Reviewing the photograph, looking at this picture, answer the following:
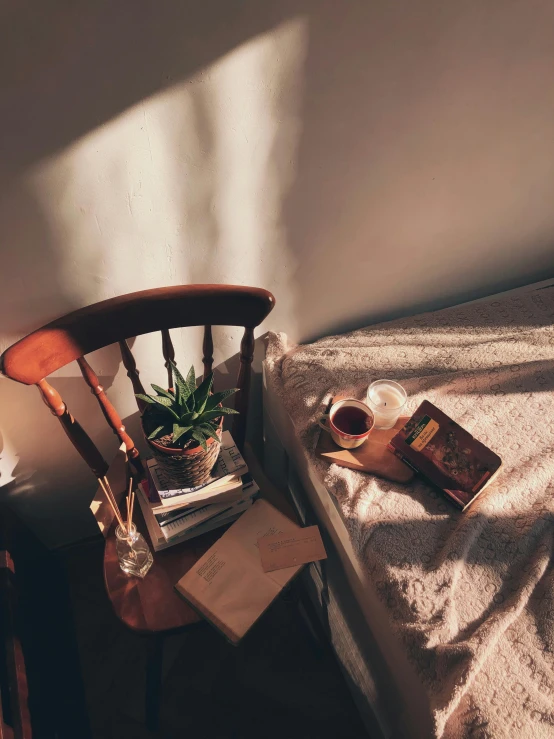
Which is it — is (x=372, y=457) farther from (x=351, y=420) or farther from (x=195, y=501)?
(x=195, y=501)

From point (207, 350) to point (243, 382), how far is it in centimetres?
12

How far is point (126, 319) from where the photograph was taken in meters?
1.02

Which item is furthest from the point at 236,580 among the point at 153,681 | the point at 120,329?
the point at 120,329

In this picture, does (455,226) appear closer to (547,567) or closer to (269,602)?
(547,567)

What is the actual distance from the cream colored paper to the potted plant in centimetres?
19

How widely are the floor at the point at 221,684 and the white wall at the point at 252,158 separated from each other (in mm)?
541

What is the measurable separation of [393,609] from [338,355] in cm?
62

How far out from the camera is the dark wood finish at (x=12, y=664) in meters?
0.97

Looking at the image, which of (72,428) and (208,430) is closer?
(208,430)

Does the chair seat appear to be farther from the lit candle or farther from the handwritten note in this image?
the lit candle

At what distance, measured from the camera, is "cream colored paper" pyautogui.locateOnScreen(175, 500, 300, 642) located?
3.28ft

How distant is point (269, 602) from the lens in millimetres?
1008

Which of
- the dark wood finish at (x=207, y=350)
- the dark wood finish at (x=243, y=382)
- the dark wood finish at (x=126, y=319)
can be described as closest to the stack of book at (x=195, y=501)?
the dark wood finish at (x=243, y=382)

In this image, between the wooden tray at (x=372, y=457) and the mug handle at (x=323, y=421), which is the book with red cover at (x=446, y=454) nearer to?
the wooden tray at (x=372, y=457)
